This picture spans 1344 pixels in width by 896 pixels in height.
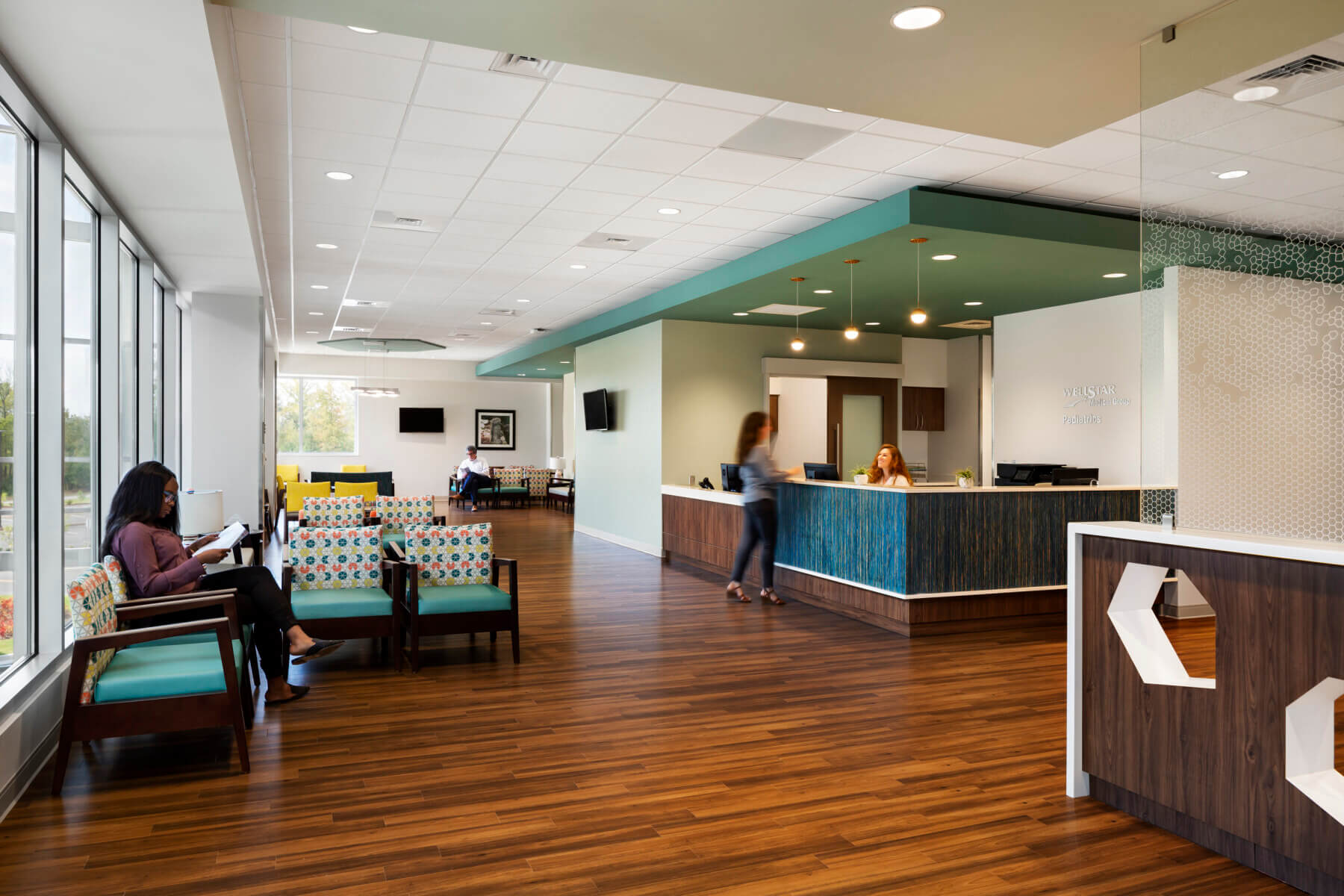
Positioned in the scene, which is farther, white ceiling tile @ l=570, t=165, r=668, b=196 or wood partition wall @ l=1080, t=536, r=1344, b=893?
white ceiling tile @ l=570, t=165, r=668, b=196

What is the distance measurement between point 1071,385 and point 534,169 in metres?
6.09

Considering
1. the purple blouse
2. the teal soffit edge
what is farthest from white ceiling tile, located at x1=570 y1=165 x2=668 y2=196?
the purple blouse

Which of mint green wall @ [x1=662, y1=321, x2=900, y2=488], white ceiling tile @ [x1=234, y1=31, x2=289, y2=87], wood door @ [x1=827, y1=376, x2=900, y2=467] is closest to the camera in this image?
white ceiling tile @ [x1=234, y1=31, x2=289, y2=87]

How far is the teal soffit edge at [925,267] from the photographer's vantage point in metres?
6.35

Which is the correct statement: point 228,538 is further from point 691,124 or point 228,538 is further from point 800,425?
point 800,425

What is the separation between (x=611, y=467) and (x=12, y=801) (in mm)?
9314

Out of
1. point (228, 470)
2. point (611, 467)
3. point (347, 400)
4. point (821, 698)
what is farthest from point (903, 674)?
point (347, 400)

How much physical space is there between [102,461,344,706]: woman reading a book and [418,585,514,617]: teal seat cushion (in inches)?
23.2

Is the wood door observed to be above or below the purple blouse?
above

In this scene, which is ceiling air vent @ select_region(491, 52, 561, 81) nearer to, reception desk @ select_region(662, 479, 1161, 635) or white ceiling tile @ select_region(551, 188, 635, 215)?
white ceiling tile @ select_region(551, 188, 635, 215)

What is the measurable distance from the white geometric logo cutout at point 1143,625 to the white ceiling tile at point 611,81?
9.77 ft

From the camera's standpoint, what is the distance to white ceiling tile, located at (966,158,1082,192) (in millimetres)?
5633

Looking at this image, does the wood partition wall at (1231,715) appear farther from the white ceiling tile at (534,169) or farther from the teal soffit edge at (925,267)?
the white ceiling tile at (534,169)

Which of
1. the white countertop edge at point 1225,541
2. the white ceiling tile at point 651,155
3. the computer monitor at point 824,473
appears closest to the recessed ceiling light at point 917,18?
the white countertop edge at point 1225,541
